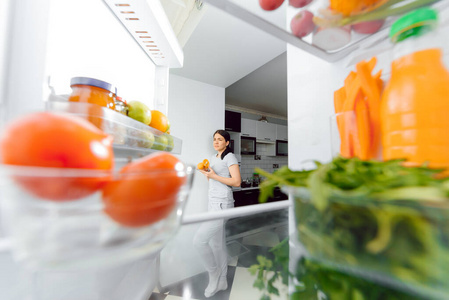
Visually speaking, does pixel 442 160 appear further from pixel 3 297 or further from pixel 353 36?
pixel 3 297

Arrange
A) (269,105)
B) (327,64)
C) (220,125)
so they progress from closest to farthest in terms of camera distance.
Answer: (327,64)
(220,125)
(269,105)

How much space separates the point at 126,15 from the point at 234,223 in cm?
65

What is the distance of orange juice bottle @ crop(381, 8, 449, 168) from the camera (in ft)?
0.84

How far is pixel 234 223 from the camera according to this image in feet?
1.38

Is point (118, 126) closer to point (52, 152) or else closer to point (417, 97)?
point (52, 152)

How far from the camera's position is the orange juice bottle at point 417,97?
0.26 m

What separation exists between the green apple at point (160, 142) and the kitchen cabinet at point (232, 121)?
2.40 m

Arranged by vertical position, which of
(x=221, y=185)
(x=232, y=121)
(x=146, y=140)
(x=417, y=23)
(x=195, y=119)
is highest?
(x=232, y=121)

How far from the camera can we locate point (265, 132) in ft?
12.2

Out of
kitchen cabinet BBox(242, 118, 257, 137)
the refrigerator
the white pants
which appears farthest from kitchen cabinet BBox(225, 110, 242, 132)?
the white pants

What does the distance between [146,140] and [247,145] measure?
288cm

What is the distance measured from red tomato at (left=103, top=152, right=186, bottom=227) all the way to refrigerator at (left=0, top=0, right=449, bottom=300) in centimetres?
4

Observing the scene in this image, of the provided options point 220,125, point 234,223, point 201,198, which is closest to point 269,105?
point 220,125

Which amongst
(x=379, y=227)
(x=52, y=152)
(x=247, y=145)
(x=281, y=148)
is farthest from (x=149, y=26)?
(x=281, y=148)
